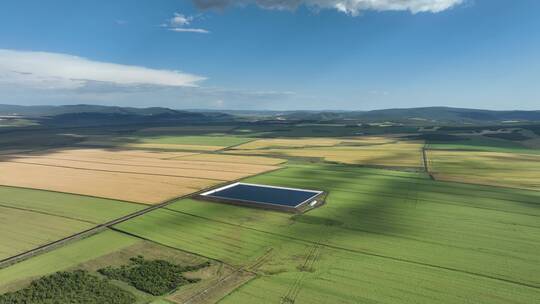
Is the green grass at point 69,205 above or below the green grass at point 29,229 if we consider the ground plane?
above

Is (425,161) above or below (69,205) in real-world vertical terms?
above

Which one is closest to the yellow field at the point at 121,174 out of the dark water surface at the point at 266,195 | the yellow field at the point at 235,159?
the yellow field at the point at 235,159

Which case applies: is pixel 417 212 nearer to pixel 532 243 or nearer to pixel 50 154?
pixel 532 243

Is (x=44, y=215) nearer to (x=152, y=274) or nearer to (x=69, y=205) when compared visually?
(x=69, y=205)

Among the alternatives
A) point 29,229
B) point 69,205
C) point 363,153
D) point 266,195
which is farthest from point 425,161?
point 29,229

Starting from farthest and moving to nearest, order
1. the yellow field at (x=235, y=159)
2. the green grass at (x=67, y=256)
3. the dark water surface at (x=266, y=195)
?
1. the yellow field at (x=235, y=159)
2. the dark water surface at (x=266, y=195)
3. the green grass at (x=67, y=256)

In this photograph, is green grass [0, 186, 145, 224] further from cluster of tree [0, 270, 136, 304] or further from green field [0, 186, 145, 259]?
cluster of tree [0, 270, 136, 304]

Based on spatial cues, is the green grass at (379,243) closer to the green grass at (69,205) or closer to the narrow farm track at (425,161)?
the green grass at (69,205)
